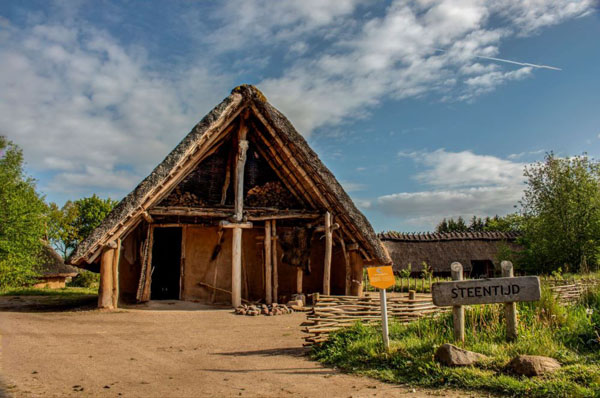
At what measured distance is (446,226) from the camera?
4319 cm

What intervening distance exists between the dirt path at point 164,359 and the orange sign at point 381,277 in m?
1.26

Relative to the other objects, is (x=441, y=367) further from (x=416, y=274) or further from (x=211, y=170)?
(x=416, y=274)

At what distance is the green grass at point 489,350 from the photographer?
14.1 feet

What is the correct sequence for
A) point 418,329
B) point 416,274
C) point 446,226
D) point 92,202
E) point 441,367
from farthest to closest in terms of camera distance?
point 446,226, point 92,202, point 416,274, point 418,329, point 441,367

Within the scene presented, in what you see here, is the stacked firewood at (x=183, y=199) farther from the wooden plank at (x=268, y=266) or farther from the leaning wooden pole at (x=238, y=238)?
the wooden plank at (x=268, y=266)

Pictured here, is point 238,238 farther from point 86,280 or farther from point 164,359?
point 86,280

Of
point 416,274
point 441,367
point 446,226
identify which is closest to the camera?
point 441,367

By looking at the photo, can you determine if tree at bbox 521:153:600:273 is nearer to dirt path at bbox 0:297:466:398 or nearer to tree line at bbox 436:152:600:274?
tree line at bbox 436:152:600:274

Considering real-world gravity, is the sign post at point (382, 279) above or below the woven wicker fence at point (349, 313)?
above

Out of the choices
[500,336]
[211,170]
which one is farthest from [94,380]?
[211,170]

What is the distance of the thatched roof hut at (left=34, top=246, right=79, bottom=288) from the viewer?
25.8m

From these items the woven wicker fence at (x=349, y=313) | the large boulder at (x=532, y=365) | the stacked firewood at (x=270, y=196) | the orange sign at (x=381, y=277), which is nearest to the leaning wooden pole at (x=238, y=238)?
the stacked firewood at (x=270, y=196)

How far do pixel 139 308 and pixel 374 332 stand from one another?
6.93 meters

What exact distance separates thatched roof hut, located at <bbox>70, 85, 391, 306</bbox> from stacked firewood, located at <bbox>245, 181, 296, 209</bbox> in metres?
0.03
